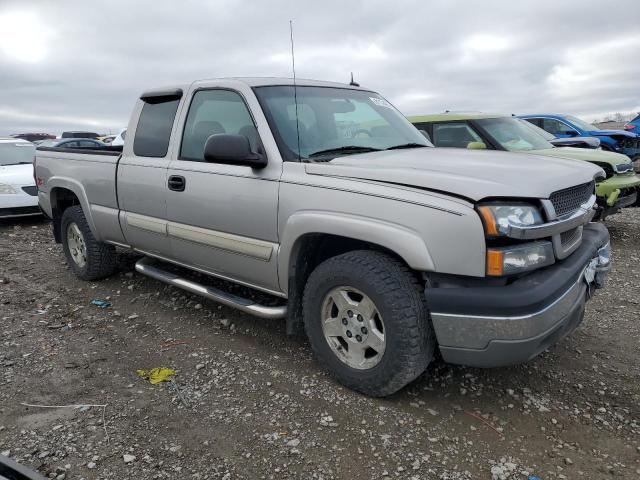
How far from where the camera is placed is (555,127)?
11227 mm

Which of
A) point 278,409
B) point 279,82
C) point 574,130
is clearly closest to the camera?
point 278,409

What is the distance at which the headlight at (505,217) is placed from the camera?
238cm

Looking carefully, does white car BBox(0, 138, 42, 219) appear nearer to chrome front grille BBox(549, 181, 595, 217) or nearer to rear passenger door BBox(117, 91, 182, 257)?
rear passenger door BBox(117, 91, 182, 257)

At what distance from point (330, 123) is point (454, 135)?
431 centimetres

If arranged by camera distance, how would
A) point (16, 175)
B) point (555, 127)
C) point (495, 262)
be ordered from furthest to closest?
1. point (555, 127)
2. point (16, 175)
3. point (495, 262)

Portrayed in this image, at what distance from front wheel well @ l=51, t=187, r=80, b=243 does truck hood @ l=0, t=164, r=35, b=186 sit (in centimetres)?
387

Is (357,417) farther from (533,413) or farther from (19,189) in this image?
(19,189)

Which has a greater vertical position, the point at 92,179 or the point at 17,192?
the point at 92,179

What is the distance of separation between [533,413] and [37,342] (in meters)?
3.53

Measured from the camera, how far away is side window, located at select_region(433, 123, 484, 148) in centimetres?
727

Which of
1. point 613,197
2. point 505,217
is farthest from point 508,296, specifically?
point 613,197

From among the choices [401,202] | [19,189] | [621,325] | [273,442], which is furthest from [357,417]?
[19,189]

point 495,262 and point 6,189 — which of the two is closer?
point 495,262

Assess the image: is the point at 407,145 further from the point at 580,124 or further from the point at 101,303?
the point at 580,124
